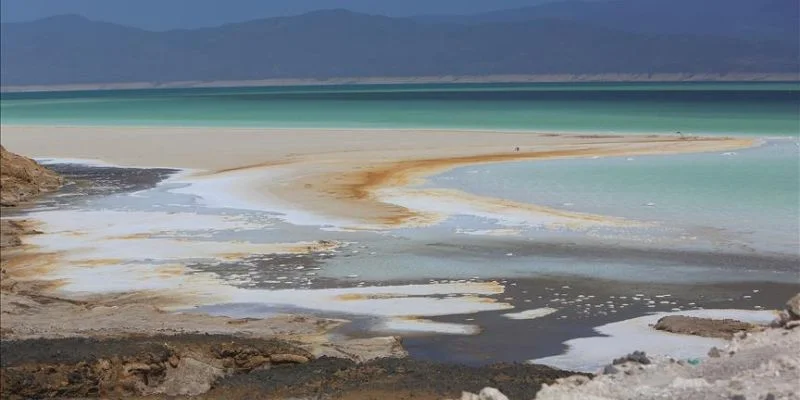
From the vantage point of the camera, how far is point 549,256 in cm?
1584

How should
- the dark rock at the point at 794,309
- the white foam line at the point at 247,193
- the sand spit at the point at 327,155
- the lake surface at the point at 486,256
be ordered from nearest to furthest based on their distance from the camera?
the dark rock at the point at 794,309
the lake surface at the point at 486,256
the white foam line at the point at 247,193
the sand spit at the point at 327,155

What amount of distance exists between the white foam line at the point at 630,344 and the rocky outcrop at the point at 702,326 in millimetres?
91

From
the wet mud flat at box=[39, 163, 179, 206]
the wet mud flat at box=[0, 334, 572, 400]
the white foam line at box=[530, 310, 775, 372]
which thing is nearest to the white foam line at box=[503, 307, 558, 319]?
the white foam line at box=[530, 310, 775, 372]

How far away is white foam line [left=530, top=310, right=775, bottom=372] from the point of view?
10.5 m

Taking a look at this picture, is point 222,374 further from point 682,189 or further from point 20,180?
point 20,180

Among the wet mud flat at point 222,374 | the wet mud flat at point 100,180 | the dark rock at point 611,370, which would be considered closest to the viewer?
the dark rock at point 611,370

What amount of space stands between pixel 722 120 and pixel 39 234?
124 feet

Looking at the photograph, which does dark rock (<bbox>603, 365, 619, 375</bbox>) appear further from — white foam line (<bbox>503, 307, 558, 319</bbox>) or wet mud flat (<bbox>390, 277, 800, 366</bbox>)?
white foam line (<bbox>503, 307, 558, 319</bbox>)

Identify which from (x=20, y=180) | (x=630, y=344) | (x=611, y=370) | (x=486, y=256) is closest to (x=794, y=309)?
(x=611, y=370)

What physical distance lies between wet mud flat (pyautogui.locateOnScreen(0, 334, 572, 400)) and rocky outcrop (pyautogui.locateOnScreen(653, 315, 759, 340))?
6.68 ft

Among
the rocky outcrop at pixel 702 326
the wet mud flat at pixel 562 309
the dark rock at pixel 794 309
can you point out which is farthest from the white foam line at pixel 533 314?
the dark rock at pixel 794 309

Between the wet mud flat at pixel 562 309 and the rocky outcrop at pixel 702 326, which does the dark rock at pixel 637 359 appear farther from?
the rocky outcrop at pixel 702 326

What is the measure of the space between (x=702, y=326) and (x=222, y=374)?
4.40m

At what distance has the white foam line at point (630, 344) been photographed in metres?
10.5
